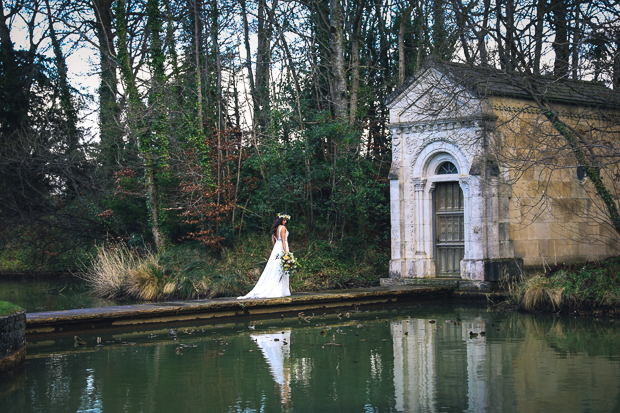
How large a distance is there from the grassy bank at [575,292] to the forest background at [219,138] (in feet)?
14.2

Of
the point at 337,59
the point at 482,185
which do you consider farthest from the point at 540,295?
the point at 337,59

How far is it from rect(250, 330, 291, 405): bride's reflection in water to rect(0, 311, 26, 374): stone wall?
3310 mm

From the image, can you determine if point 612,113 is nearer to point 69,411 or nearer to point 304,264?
point 304,264

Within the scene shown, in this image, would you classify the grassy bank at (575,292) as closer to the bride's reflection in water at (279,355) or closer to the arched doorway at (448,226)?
the arched doorway at (448,226)

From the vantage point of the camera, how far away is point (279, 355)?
9867 millimetres

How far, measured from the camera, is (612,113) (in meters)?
17.3

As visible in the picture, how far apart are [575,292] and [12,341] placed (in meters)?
10.5

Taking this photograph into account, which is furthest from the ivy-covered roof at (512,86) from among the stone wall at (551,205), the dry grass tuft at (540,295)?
the dry grass tuft at (540,295)

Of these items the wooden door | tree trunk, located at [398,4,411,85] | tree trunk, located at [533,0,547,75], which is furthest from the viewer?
tree trunk, located at [398,4,411,85]

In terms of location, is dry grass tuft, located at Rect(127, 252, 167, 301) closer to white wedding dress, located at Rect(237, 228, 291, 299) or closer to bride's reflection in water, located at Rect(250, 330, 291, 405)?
white wedding dress, located at Rect(237, 228, 291, 299)

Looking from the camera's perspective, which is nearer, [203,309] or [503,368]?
[503,368]

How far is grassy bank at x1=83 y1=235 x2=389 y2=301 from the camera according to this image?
17453 mm

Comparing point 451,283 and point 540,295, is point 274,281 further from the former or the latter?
point 540,295

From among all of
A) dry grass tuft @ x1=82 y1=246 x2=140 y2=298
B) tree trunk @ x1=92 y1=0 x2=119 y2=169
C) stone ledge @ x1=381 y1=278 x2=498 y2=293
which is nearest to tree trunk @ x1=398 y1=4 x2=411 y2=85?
stone ledge @ x1=381 y1=278 x2=498 y2=293
